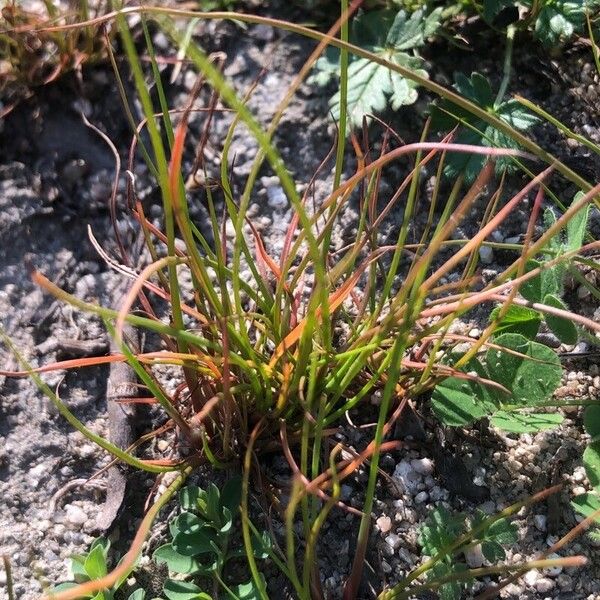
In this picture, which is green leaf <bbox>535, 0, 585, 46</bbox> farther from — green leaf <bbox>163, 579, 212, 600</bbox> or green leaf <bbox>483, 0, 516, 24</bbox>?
green leaf <bbox>163, 579, 212, 600</bbox>

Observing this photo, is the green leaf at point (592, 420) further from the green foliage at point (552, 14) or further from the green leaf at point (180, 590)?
the green foliage at point (552, 14)

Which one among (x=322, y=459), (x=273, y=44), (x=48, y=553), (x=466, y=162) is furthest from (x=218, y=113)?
(x=48, y=553)

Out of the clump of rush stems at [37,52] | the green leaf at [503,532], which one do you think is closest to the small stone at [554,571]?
the green leaf at [503,532]

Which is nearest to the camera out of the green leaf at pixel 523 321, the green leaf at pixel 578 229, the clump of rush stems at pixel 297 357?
the clump of rush stems at pixel 297 357

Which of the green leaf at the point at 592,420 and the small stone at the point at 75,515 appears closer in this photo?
the green leaf at the point at 592,420

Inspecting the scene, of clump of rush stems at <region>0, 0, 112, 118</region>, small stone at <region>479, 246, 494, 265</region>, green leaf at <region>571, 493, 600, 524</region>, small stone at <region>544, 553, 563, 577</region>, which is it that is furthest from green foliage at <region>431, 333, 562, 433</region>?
clump of rush stems at <region>0, 0, 112, 118</region>

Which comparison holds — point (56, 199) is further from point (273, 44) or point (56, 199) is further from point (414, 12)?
point (414, 12)

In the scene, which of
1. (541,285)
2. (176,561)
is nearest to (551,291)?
(541,285)
